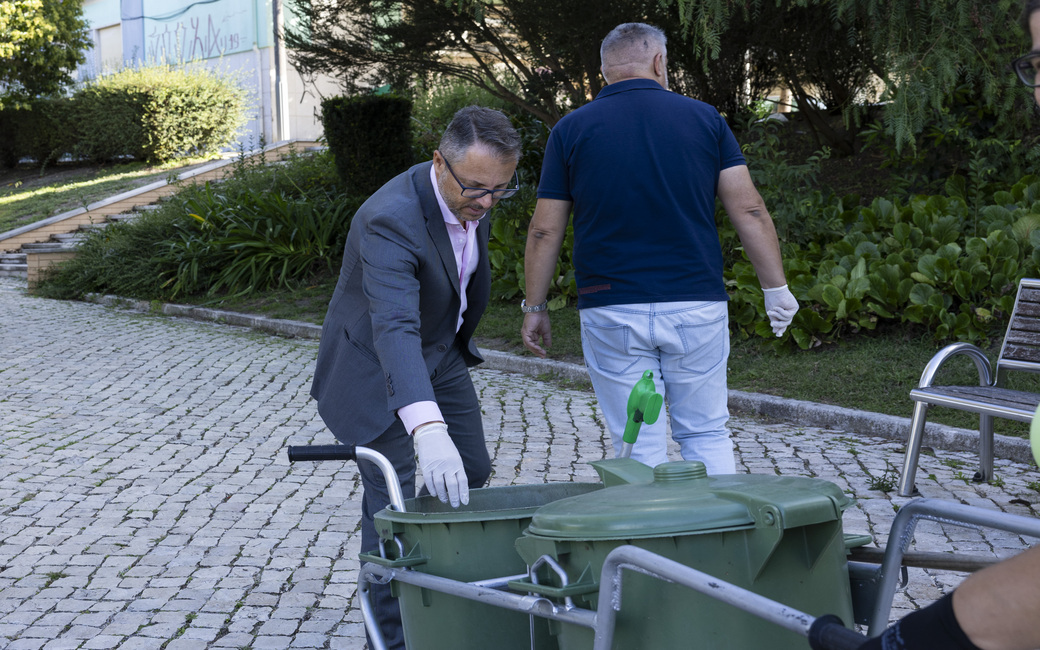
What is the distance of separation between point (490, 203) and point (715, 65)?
8.26m

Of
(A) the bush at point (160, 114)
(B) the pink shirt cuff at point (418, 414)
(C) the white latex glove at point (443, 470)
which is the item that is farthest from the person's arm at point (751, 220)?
(A) the bush at point (160, 114)

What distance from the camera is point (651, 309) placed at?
3.21 meters

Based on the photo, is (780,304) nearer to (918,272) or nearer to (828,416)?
(828,416)

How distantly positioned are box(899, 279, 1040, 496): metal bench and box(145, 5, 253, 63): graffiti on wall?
24674mm

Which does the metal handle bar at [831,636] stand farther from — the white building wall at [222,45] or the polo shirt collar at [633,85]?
the white building wall at [222,45]

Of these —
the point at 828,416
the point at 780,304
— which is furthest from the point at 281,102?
the point at 780,304

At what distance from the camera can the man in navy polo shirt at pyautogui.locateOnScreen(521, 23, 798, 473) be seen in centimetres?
324

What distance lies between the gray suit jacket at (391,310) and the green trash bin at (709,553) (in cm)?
82

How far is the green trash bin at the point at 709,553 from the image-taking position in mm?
1628

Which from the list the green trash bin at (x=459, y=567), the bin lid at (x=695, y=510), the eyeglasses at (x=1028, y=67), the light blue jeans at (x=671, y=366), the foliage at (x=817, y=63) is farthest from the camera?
the foliage at (x=817, y=63)

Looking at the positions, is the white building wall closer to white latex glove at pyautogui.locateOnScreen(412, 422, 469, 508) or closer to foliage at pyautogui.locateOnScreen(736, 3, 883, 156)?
foliage at pyautogui.locateOnScreen(736, 3, 883, 156)

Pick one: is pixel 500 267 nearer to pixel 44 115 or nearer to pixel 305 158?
pixel 305 158

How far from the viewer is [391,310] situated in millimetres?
2498

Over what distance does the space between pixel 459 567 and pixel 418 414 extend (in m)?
0.43
